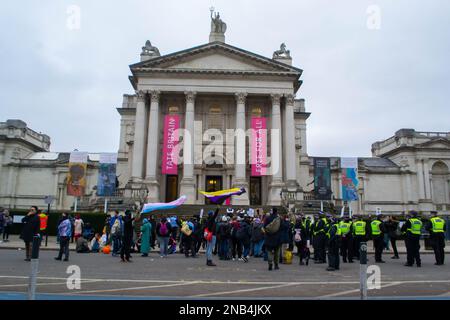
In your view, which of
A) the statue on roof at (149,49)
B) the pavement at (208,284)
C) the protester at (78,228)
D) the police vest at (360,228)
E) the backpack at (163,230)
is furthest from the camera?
the statue on roof at (149,49)

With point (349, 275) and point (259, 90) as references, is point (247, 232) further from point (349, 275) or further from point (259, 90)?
point (259, 90)

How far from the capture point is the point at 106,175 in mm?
35188

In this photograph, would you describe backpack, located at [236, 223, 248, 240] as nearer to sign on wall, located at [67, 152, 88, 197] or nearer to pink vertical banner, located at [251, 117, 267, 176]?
pink vertical banner, located at [251, 117, 267, 176]

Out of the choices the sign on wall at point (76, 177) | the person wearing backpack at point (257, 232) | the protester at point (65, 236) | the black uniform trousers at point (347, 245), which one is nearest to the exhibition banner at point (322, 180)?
the black uniform trousers at point (347, 245)

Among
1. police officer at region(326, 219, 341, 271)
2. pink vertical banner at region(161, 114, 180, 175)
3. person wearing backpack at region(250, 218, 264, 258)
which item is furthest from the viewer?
pink vertical banner at region(161, 114, 180, 175)

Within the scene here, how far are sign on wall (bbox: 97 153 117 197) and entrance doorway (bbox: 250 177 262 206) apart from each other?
48.9ft

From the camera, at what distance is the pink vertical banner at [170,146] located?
37056 millimetres

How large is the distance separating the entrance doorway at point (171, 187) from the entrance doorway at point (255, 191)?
8392mm

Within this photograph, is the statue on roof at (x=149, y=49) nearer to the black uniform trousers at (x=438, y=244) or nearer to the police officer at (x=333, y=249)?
the police officer at (x=333, y=249)

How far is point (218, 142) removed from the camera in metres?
41.0

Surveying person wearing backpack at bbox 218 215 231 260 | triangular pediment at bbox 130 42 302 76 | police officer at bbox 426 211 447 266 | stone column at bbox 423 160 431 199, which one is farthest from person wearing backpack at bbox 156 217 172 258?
stone column at bbox 423 160 431 199

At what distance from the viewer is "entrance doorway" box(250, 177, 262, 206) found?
135ft

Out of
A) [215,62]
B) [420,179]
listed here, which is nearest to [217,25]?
[215,62]
